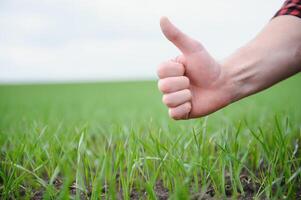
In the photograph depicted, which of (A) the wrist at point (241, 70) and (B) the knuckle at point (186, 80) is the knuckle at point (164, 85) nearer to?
(B) the knuckle at point (186, 80)

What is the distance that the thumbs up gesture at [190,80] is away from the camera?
1.53 m

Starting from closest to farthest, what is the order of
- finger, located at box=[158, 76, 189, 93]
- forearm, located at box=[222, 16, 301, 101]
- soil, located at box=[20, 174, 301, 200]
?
soil, located at box=[20, 174, 301, 200], finger, located at box=[158, 76, 189, 93], forearm, located at box=[222, 16, 301, 101]

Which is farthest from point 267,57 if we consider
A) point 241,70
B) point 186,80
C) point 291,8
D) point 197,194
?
point 197,194

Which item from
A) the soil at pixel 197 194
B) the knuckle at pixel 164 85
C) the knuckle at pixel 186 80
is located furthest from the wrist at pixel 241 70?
the soil at pixel 197 194

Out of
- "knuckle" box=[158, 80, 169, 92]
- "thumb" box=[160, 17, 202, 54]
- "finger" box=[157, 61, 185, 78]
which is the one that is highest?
"thumb" box=[160, 17, 202, 54]

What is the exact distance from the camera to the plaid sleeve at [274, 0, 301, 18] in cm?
170

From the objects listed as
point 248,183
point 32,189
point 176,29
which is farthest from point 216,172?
point 32,189

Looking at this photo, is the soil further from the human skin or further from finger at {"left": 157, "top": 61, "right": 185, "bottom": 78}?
finger at {"left": 157, "top": 61, "right": 185, "bottom": 78}

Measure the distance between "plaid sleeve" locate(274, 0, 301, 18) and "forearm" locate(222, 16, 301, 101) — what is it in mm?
32

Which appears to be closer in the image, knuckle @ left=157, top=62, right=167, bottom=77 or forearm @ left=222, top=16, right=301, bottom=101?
knuckle @ left=157, top=62, right=167, bottom=77

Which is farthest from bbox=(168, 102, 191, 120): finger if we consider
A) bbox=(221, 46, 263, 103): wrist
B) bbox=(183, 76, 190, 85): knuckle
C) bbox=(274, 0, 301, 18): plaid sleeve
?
bbox=(274, 0, 301, 18): plaid sleeve

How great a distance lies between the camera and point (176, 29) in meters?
1.49

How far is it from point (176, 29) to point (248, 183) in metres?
0.76

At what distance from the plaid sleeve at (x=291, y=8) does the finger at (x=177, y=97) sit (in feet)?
2.20
